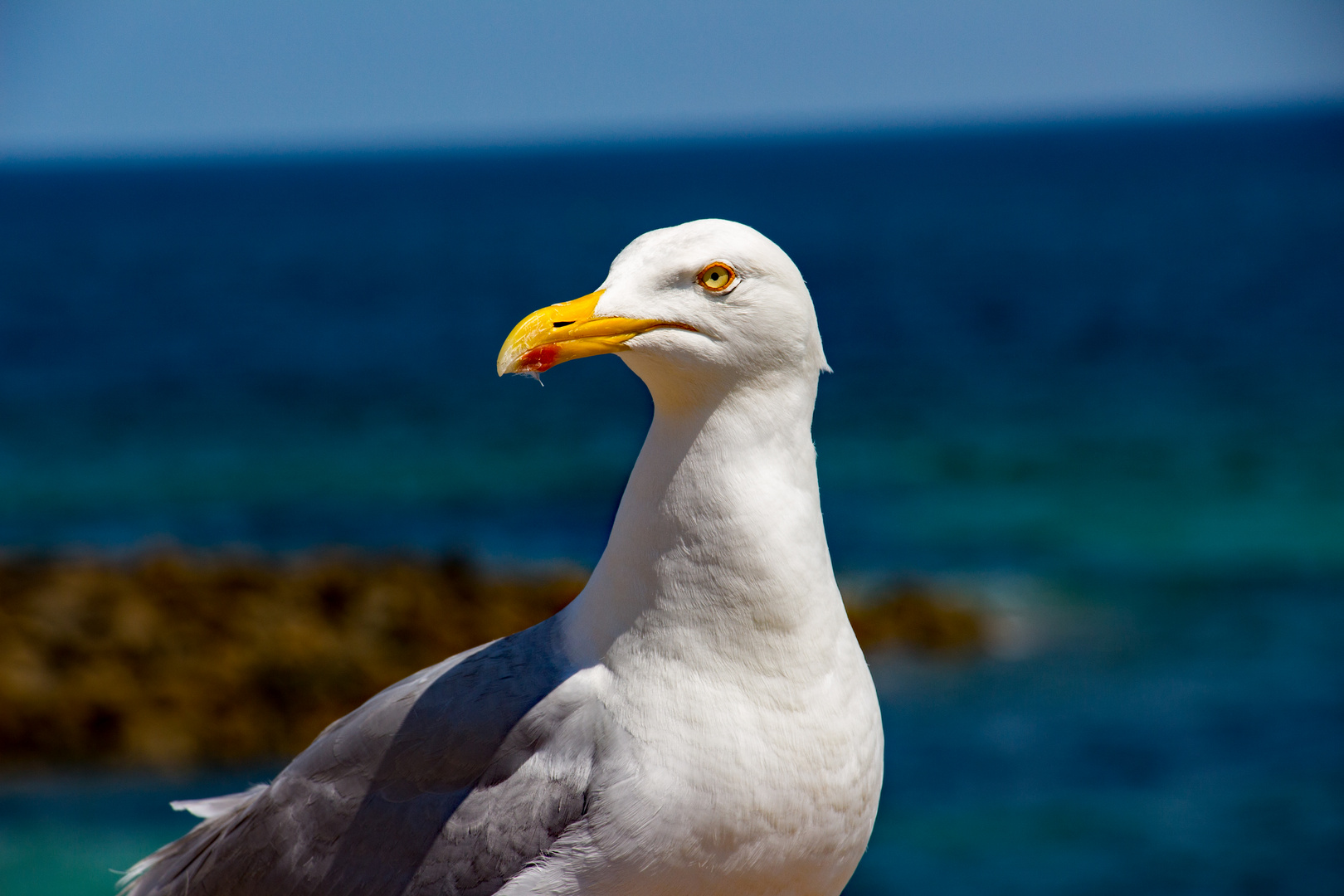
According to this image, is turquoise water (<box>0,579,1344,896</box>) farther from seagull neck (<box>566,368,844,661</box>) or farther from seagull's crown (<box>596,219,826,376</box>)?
seagull's crown (<box>596,219,826,376</box>)

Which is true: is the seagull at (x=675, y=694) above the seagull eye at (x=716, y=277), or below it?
below

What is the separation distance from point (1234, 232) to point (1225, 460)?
45.9 metres

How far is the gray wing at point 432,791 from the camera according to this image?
2.93 m

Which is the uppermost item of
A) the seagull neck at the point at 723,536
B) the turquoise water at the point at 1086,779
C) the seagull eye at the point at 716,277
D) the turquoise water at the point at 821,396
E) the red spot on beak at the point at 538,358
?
the turquoise water at the point at 821,396

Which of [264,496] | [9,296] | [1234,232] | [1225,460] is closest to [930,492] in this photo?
[1225,460]

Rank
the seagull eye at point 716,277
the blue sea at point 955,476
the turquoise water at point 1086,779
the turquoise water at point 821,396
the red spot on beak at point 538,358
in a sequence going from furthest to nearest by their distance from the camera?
the turquoise water at point 821,396 → the blue sea at point 955,476 → the turquoise water at point 1086,779 → the seagull eye at point 716,277 → the red spot on beak at point 538,358

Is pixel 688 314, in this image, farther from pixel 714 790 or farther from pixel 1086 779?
pixel 1086 779

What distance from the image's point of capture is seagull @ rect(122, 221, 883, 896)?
111 inches

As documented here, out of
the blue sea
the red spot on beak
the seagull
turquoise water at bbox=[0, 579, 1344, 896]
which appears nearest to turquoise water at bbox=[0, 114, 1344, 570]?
the blue sea

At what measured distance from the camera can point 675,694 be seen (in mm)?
2879

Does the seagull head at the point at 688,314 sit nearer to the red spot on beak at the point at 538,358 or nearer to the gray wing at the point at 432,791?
the red spot on beak at the point at 538,358

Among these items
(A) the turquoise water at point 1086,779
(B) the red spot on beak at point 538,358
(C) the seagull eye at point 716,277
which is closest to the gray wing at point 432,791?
(B) the red spot on beak at point 538,358

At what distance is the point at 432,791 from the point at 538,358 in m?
1.06

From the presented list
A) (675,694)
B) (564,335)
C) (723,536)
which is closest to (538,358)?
(564,335)
